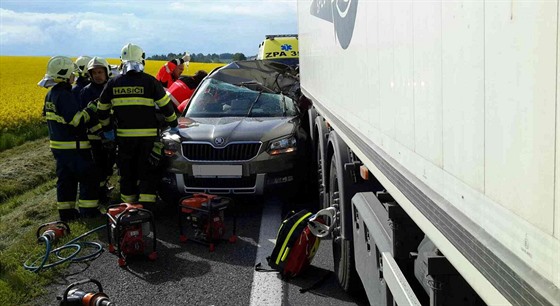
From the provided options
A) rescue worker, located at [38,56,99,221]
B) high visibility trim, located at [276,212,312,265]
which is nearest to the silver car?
rescue worker, located at [38,56,99,221]

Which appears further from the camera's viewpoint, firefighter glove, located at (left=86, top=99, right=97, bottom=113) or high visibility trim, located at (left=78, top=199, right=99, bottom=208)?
firefighter glove, located at (left=86, top=99, right=97, bottom=113)

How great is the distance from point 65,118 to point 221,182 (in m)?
1.92

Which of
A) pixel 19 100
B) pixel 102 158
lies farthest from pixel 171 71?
pixel 19 100

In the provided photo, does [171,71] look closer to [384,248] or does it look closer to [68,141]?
[68,141]

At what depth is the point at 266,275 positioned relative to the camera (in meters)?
5.11

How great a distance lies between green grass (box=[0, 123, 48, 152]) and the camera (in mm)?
15359

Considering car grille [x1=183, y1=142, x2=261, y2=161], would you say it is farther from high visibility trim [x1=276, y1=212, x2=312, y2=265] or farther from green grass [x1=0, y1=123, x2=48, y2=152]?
green grass [x1=0, y1=123, x2=48, y2=152]

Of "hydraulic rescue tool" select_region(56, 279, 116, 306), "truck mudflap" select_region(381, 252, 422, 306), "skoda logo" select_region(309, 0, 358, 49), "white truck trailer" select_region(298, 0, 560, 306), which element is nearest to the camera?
"white truck trailer" select_region(298, 0, 560, 306)

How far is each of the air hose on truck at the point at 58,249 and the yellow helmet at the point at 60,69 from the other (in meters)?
1.66

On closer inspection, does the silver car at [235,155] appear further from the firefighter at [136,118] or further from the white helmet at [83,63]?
the white helmet at [83,63]

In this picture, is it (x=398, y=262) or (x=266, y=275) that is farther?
(x=266, y=275)

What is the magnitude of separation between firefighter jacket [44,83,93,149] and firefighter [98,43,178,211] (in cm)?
26

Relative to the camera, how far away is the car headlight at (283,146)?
23.7 ft

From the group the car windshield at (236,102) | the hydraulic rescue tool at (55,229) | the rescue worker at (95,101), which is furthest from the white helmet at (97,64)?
the hydraulic rescue tool at (55,229)
